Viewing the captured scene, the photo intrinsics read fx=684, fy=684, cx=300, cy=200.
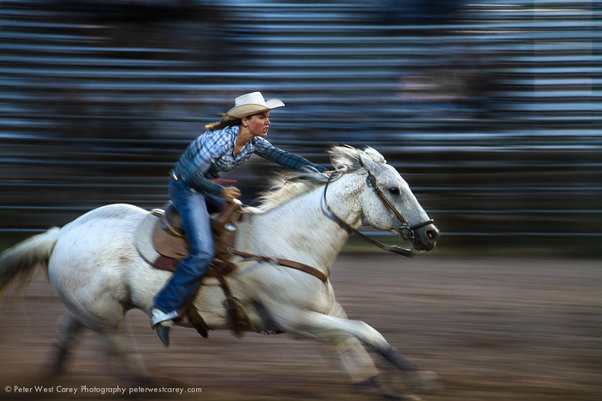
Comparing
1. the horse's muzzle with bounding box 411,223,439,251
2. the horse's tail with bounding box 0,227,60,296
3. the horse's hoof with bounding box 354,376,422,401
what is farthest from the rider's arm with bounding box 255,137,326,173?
the horse's tail with bounding box 0,227,60,296

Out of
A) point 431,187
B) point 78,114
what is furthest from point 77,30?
point 431,187

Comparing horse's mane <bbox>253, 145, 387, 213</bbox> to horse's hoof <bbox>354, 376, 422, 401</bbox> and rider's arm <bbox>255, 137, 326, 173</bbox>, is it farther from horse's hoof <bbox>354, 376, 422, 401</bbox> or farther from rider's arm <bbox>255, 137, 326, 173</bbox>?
horse's hoof <bbox>354, 376, 422, 401</bbox>

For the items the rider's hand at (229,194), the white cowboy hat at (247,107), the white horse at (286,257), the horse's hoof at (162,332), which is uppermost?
the white cowboy hat at (247,107)

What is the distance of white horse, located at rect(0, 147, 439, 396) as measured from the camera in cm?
345

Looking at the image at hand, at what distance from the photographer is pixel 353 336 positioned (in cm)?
338

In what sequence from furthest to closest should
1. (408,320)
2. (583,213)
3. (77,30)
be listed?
(77,30) → (583,213) → (408,320)

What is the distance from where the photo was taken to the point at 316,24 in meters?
8.78

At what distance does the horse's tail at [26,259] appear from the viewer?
393 centimetres

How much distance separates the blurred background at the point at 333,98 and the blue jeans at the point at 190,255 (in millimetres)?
4880

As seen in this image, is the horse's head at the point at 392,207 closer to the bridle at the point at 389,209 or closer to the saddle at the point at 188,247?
the bridle at the point at 389,209

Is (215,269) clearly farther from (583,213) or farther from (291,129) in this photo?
(583,213)

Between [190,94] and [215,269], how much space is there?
555cm

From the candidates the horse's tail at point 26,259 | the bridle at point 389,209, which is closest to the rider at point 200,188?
the bridle at point 389,209

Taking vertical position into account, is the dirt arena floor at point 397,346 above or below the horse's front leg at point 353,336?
below
